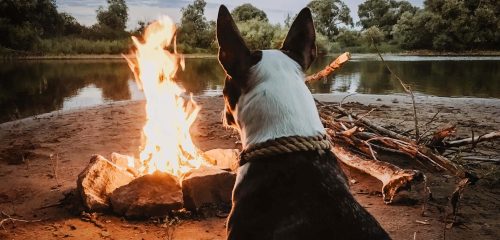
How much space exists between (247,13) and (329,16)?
66.1 feet

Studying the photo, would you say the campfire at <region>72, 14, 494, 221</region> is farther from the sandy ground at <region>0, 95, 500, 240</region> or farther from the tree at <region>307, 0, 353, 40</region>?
the tree at <region>307, 0, 353, 40</region>

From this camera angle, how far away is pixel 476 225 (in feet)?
15.6

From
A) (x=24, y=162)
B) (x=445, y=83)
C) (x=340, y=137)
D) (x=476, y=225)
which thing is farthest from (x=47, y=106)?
(x=445, y=83)

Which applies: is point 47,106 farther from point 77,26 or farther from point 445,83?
point 77,26

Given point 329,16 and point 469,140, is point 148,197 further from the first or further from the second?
point 329,16

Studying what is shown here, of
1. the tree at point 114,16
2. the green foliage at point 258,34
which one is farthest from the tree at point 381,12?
the tree at point 114,16

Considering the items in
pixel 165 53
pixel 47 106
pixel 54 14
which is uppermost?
pixel 54 14

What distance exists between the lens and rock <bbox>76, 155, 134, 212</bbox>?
5172 millimetres

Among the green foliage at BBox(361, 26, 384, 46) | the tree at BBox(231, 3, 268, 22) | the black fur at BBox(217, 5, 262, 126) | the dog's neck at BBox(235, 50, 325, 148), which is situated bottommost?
the dog's neck at BBox(235, 50, 325, 148)

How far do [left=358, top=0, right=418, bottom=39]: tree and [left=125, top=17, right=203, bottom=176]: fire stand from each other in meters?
98.8

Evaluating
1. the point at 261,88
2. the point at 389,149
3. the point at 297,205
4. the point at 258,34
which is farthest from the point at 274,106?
the point at 258,34

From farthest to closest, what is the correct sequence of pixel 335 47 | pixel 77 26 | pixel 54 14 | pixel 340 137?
pixel 335 47 < pixel 77 26 < pixel 54 14 < pixel 340 137

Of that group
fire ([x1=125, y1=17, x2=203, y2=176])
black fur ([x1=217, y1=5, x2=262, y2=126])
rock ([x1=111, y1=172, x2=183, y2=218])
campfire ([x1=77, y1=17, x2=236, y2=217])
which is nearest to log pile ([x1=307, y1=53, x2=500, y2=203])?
campfire ([x1=77, y1=17, x2=236, y2=217])

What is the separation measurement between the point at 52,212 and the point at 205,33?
75.5 meters
